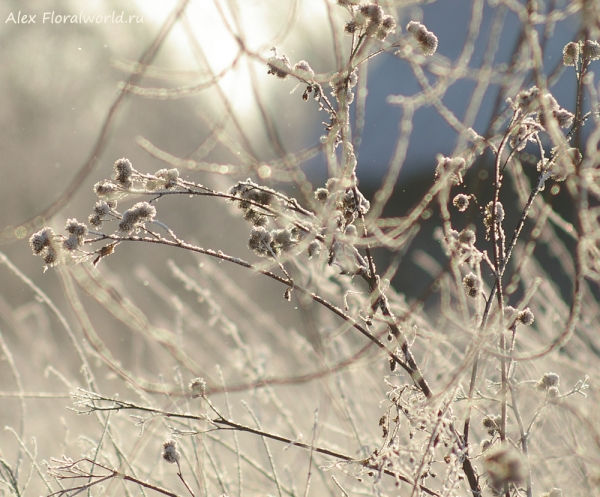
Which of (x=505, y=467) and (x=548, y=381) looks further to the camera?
(x=548, y=381)

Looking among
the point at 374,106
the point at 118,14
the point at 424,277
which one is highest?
the point at 374,106

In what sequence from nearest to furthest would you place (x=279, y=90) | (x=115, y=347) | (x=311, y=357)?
1. (x=311, y=357)
2. (x=115, y=347)
3. (x=279, y=90)

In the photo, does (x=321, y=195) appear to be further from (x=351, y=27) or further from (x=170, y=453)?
(x=170, y=453)

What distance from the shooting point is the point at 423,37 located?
67 cm

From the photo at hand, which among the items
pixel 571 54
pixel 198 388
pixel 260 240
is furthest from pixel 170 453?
pixel 571 54

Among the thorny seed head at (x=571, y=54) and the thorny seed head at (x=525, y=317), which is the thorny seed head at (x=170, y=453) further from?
the thorny seed head at (x=571, y=54)

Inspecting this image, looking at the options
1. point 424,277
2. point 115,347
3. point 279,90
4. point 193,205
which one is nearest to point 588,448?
point 115,347

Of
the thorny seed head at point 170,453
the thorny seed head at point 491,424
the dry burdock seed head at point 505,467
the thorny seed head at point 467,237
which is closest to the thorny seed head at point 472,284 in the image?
the thorny seed head at point 467,237

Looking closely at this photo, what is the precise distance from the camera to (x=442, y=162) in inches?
25.8

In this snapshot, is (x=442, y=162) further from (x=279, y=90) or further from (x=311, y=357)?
(x=279, y=90)

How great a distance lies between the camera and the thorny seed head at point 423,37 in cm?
67

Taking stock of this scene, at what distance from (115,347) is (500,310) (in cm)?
298

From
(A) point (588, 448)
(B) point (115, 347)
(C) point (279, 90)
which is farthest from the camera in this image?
(C) point (279, 90)

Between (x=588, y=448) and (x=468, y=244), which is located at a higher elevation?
(x=468, y=244)
